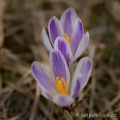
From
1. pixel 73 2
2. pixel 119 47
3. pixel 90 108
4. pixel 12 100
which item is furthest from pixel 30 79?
pixel 73 2

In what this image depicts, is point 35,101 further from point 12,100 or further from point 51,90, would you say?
point 51,90

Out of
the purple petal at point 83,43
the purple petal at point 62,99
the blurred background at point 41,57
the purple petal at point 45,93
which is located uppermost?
the purple petal at point 83,43

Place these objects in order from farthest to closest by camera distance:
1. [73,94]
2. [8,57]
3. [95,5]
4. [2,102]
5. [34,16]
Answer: [95,5]
[34,16]
[8,57]
[2,102]
[73,94]

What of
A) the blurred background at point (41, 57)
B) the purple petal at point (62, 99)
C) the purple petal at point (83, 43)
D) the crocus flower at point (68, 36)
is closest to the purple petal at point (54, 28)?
the crocus flower at point (68, 36)

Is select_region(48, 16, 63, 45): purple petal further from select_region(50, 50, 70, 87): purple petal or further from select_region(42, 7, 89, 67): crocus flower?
select_region(50, 50, 70, 87): purple petal

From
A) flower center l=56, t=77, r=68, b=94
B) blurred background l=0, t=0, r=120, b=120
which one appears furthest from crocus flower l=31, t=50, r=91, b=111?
blurred background l=0, t=0, r=120, b=120

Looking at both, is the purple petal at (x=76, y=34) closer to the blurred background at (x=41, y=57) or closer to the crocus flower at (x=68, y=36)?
the crocus flower at (x=68, y=36)
